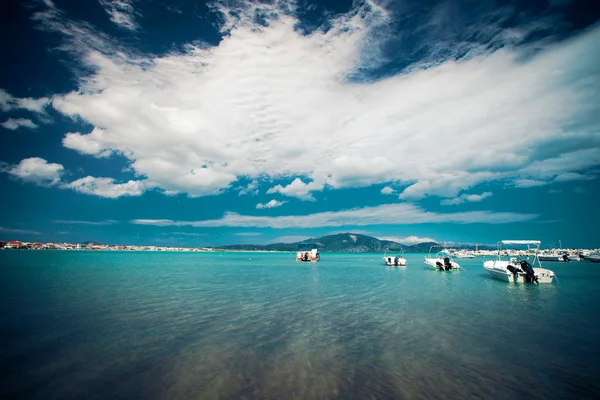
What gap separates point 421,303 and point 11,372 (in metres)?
26.4

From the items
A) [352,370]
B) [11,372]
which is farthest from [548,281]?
[11,372]

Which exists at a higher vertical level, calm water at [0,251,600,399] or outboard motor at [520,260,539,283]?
outboard motor at [520,260,539,283]

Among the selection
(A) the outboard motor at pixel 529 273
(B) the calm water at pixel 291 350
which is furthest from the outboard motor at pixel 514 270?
(B) the calm water at pixel 291 350

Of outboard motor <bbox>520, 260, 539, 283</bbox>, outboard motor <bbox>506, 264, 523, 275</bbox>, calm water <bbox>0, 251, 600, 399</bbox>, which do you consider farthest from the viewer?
outboard motor <bbox>506, 264, 523, 275</bbox>

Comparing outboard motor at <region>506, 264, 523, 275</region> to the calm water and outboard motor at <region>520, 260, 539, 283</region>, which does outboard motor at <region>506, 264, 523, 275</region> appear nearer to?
outboard motor at <region>520, 260, 539, 283</region>

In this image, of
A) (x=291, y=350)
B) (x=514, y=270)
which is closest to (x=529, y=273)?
(x=514, y=270)

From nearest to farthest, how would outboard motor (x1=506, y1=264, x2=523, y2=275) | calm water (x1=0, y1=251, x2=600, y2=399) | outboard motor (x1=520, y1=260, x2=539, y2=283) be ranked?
calm water (x1=0, y1=251, x2=600, y2=399), outboard motor (x1=520, y1=260, x2=539, y2=283), outboard motor (x1=506, y1=264, x2=523, y2=275)

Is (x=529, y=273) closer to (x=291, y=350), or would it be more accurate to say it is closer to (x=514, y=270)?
(x=514, y=270)

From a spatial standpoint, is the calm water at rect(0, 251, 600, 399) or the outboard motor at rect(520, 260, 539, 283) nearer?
the calm water at rect(0, 251, 600, 399)

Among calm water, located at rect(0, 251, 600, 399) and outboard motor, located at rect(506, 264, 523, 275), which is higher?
outboard motor, located at rect(506, 264, 523, 275)

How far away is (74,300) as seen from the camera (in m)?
23.2

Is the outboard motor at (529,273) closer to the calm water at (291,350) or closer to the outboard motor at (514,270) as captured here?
the outboard motor at (514,270)

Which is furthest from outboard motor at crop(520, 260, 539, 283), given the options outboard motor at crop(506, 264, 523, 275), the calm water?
the calm water

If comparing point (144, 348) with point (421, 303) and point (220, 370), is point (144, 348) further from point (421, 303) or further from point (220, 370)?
point (421, 303)
